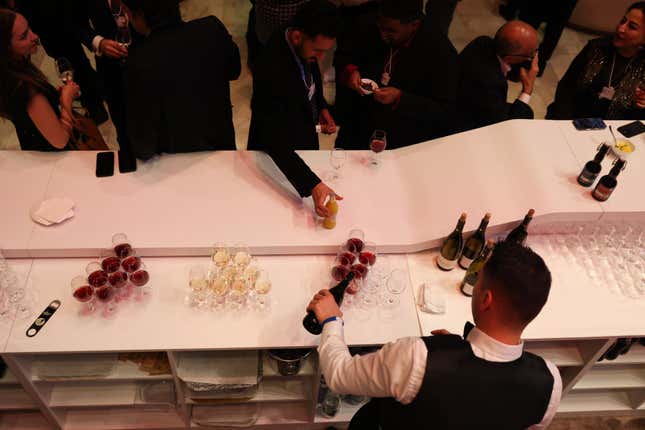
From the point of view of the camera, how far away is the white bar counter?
110 inches

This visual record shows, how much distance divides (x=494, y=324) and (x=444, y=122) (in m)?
2.03

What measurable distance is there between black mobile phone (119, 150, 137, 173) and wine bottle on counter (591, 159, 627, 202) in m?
2.62

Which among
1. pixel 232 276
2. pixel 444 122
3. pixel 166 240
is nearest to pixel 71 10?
pixel 166 240

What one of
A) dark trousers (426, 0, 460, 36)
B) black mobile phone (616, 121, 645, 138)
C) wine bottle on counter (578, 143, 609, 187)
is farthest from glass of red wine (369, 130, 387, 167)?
dark trousers (426, 0, 460, 36)

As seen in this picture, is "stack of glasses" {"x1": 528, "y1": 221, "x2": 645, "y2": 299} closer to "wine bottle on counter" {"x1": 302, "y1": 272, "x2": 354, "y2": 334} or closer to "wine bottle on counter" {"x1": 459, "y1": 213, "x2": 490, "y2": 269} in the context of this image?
"wine bottle on counter" {"x1": 459, "y1": 213, "x2": 490, "y2": 269}

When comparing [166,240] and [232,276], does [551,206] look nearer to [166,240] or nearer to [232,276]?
[232,276]

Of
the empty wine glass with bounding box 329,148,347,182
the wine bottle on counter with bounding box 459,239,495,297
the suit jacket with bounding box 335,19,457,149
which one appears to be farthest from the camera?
the suit jacket with bounding box 335,19,457,149

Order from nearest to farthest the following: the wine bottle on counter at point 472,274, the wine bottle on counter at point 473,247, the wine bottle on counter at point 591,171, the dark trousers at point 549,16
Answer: the wine bottle on counter at point 472,274
the wine bottle on counter at point 473,247
the wine bottle on counter at point 591,171
the dark trousers at point 549,16

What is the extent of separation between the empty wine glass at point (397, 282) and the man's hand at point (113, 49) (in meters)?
2.17

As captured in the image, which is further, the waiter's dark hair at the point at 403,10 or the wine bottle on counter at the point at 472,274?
the waiter's dark hair at the point at 403,10

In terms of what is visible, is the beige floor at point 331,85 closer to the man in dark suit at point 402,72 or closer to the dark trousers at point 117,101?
the man in dark suit at point 402,72

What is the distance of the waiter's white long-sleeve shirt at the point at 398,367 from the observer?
184 centimetres

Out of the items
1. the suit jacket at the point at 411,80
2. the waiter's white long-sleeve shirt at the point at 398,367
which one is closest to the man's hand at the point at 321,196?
the waiter's white long-sleeve shirt at the point at 398,367

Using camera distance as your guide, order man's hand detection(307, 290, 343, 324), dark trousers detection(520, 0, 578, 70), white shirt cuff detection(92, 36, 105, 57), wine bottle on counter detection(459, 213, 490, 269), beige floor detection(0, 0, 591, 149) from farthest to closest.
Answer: dark trousers detection(520, 0, 578, 70), beige floor detection(0, 0, 591, 149), white shirt cuff detection(92, 36, 105, 57), wine bottle on counter detection(459, 213, 490, 269), man's hand detection(307, 290, 343, 324)
